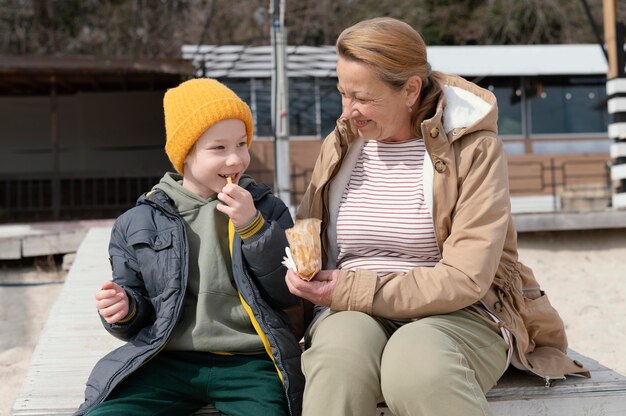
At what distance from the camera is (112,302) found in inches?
84.3

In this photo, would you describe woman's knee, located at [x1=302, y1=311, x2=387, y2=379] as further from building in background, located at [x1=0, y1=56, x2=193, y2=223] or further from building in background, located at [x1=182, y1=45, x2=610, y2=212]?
building in background, located at [x1=0, y1=56, x2=193, y2=223]

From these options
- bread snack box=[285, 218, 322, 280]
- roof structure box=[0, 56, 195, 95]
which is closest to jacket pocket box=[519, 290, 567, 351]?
bread snack box=[285, 218, 322, 280]

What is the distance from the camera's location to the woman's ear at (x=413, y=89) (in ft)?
7.52

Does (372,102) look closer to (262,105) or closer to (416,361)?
(416,361)

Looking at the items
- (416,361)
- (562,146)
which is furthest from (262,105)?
(416,361)

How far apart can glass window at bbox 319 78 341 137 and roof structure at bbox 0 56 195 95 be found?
2957 millimetres

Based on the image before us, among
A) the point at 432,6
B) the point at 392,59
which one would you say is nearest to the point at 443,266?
the point at 392,59

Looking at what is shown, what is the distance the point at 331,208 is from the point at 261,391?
0.68 meters

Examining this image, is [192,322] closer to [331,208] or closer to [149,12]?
[331,208]

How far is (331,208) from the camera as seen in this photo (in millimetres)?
2479

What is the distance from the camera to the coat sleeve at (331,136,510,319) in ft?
6.89

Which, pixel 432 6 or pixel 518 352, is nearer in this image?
pixel 518 352

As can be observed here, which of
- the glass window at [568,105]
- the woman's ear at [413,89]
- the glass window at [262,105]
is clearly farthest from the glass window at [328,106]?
the woman's ear at [413,89]

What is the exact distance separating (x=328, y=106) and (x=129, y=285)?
12.0m
